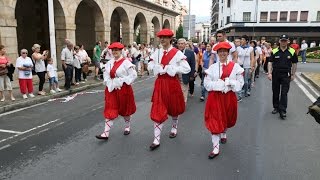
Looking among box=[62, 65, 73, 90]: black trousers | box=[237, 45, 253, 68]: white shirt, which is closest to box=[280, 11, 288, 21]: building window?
box=[237, 45, 253, 68]: white shirt

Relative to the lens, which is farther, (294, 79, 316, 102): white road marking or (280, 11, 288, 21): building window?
(280, 11, 288, 21): building window

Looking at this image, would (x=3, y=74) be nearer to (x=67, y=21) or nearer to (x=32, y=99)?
(x=32, y=99)

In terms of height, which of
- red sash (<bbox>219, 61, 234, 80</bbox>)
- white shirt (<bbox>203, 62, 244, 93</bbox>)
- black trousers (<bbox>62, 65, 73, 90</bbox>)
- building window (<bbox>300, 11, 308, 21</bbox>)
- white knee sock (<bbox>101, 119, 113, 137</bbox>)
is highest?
building window (<bbox>300, 11, 308, 21</bbox>)

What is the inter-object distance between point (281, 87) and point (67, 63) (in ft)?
25.3

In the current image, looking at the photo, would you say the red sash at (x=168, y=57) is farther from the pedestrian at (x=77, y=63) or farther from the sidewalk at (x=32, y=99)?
the pedestrian at (x=77, y=63)

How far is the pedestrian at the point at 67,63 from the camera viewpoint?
1234 centimetres

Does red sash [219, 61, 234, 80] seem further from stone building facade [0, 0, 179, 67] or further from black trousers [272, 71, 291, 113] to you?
stone building facade [0, 0, 179, 67]

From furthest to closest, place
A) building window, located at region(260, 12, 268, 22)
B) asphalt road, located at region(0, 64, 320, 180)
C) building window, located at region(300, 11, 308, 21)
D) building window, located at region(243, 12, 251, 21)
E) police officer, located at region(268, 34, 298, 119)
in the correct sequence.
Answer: building window, located at region(243, 12, 251, 21), building window, located at region(260, 12, 268, 22), building window, located at region(300, 11, 308, 21), police officer, located at region(268, 34, 298, 119), asphalt road, located at region(0, 64, 320, 180)

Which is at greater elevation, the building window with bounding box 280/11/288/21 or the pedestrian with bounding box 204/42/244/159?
the building window with bounding box 280/11/288/21

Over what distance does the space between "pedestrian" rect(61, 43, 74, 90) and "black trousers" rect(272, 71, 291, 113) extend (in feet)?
24.1

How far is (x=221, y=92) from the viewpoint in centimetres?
528

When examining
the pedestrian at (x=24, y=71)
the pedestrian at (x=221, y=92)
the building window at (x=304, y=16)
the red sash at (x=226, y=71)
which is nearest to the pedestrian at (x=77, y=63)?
the pedestrian at (x=24, y=71)

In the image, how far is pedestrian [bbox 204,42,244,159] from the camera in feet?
17.1

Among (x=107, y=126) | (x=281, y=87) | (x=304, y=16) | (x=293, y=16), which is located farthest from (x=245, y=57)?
(x=304, y=16)
